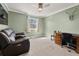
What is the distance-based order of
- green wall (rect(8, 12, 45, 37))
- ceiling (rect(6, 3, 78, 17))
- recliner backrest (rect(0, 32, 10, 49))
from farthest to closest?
green wall (rect(8, 12, 45, 37)) < ceiling (rect(6, 3, 78, 17)) < recliner backrest (rect(0, 32, 10, 49))

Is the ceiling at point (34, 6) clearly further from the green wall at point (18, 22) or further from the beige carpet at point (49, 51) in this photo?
the beige carpet at point (49, 51)

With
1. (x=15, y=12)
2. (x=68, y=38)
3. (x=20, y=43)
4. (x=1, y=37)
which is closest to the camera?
(x=1, y=37)

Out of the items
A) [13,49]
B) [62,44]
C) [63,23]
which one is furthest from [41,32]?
[13,49]

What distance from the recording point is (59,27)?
5.61 m

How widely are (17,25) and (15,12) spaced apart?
908 millimetres

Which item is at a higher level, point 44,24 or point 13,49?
point 44,24

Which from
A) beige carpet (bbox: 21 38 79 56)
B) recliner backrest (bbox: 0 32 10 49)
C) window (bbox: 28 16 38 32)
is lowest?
beige carpet (bbox: 21 38 79 56)

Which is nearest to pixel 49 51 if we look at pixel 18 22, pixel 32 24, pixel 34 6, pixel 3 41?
pixel 3 41

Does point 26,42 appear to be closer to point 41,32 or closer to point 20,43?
point 20,43

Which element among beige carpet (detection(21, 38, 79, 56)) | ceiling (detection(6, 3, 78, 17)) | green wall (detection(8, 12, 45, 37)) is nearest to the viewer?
beige carpet (detection(21, 38, 79, 56))

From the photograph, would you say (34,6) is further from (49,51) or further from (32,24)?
(32,24)

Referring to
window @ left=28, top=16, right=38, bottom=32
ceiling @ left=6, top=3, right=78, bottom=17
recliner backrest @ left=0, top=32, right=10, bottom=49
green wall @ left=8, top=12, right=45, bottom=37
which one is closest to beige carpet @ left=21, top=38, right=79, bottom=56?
recliner backrest @ left=0, top=32, right=10, bottom=49

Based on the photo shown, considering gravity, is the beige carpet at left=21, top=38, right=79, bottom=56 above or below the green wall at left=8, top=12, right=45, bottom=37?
below

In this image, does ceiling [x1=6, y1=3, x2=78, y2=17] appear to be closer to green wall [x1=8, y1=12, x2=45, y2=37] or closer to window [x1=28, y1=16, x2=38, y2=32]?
green wall [x1=8, y1=12, x2=45, y2=37]
